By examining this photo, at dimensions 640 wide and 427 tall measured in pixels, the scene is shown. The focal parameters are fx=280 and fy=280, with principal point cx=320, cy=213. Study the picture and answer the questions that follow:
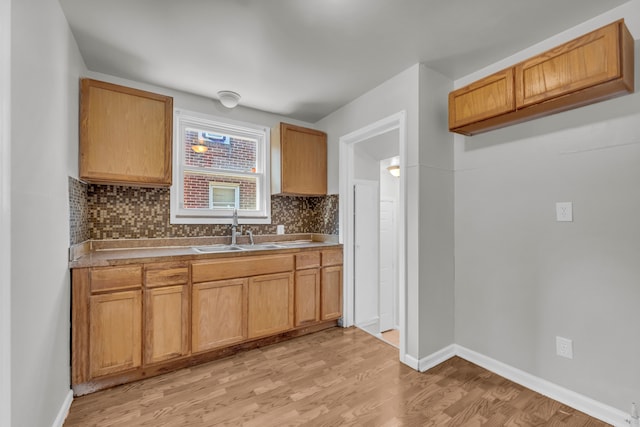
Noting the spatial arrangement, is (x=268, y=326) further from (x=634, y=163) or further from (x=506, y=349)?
(x=634, y=163)

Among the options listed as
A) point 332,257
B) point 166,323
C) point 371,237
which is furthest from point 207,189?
point 371,237

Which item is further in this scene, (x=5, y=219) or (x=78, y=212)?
(x=78, y=212)

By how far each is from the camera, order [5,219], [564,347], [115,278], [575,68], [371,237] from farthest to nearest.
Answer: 1. [371,237]
2. [115,278]
3. [564,347]
4. [575,68]
5. [5,219]

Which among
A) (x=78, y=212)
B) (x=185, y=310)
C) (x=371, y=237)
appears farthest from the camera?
(x=371, y=237)

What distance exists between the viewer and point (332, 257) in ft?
10.4

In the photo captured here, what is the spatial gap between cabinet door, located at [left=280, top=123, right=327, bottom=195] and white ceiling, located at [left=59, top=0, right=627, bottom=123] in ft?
2.14

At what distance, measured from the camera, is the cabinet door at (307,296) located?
289cm

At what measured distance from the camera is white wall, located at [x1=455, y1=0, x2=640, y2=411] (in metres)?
1.68

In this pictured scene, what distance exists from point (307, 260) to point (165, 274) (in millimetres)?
1323

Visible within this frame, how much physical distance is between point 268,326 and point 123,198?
1.80 meters

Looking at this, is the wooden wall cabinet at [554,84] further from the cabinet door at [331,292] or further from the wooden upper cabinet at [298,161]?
the cabinet door at [331,292]

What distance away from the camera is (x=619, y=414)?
167 cm

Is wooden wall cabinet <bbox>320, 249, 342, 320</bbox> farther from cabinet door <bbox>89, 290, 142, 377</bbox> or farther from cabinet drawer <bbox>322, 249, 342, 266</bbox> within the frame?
cabinet door <bbox>89, 290, 142, 377</bbox>

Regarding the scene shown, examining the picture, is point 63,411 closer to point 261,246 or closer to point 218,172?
point 261,246
